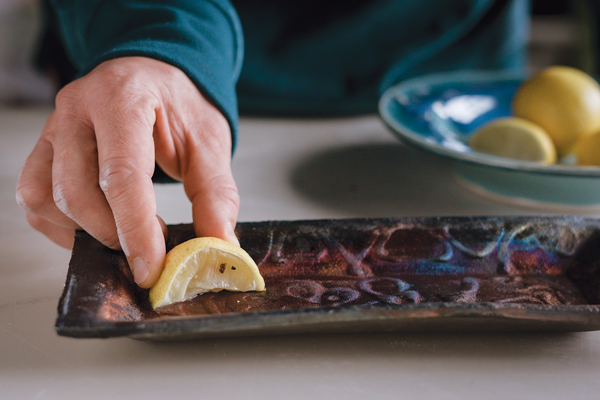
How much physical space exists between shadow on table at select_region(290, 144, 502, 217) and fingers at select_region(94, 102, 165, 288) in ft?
1.01

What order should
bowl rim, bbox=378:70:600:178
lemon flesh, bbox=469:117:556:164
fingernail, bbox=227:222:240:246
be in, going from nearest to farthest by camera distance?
fingernail, bbox=227:222:240:246 → bowl rim, bbox=378:70:600:178 → lemon flesh, bbox=469:117:556:164

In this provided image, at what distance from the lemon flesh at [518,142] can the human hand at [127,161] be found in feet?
1.33

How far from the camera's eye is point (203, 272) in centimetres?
46

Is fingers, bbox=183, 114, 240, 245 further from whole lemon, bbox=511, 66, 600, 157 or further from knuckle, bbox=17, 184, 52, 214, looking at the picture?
whole lemon, bbox=511, 66, 600, 157

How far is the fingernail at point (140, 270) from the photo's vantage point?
0.43 meters

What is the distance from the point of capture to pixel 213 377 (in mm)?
376

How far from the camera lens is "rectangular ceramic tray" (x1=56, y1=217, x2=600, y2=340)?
0.37 metres

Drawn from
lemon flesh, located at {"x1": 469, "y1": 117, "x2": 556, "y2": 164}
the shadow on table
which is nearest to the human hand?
the shadow on table

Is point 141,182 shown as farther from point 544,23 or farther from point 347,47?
point 544,23

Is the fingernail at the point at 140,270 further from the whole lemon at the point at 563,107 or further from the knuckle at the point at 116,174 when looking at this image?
the whole lemon at the point at 563,107

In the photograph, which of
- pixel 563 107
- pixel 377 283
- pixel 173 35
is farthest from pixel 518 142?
pixel 173 35

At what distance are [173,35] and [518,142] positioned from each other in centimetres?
49

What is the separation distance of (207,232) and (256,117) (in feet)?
1.99

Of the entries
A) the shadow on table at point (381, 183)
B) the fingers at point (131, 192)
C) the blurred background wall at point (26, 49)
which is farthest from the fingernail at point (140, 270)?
the blurred background wall at point (26, 49)
